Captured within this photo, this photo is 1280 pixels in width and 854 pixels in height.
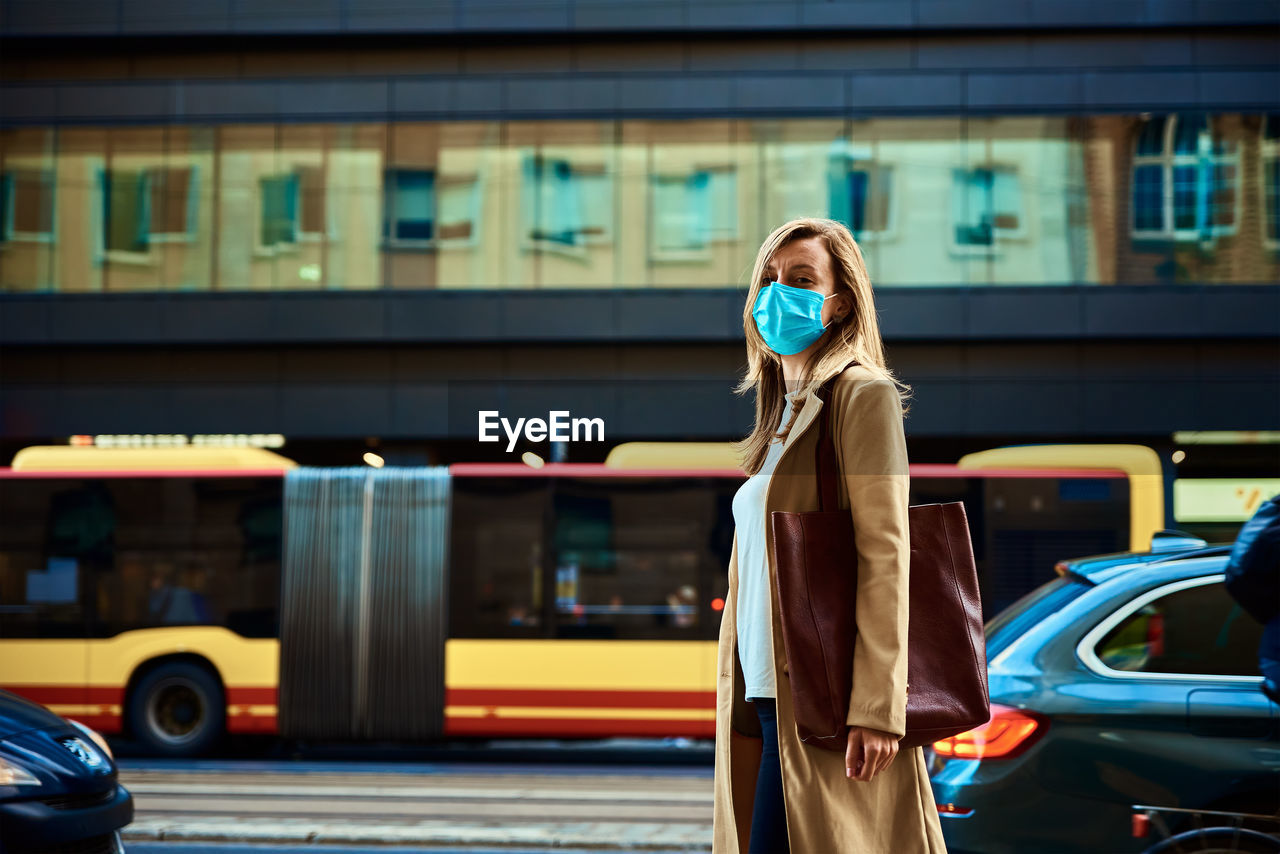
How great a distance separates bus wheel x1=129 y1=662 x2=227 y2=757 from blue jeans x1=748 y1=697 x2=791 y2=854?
32.8 ft

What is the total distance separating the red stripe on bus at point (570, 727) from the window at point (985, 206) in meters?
10.2

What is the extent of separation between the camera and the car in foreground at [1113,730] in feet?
12.1

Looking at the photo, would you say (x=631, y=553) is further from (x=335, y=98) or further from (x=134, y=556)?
(x=335, y=98)

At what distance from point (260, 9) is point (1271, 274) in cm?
1526

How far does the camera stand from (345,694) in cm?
1145

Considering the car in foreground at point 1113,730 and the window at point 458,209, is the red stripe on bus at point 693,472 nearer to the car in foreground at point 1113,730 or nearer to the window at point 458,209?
the car in foreground at point 1113,730

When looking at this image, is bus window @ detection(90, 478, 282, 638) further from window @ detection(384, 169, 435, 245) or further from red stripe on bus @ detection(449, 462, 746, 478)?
window @ detection(384, 169, 435, 245)

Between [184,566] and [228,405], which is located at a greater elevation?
[228,405]

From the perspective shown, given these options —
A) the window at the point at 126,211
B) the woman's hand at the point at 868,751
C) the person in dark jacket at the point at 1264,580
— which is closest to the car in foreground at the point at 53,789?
the woman's hand at the point at 868,751

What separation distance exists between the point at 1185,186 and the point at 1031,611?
54.2ft

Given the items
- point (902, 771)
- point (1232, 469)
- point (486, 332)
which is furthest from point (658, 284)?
point (902, 771)

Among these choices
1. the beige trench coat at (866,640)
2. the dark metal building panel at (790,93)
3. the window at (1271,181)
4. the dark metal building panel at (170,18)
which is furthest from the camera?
the dark metal building panel at (170,18)

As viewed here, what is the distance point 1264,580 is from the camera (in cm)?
348

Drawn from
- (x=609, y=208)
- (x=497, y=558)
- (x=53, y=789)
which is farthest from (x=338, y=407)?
(x=53, y=789)
